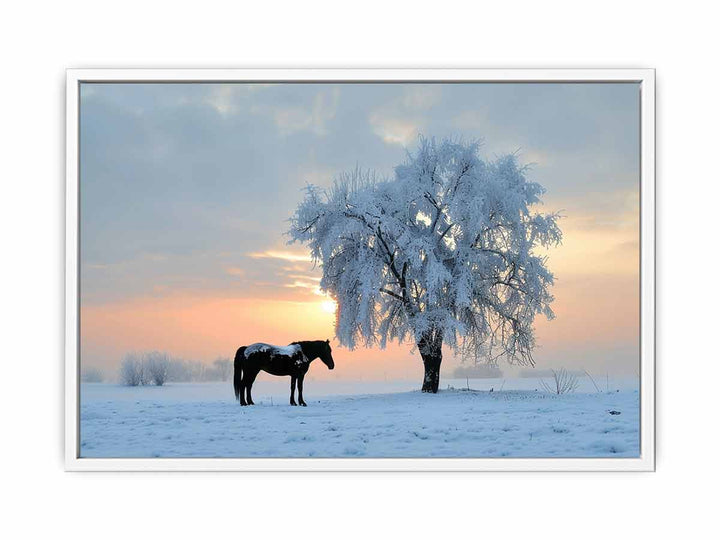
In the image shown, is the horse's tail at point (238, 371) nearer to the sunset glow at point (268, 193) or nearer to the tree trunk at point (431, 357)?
the sunset glow at point (268, 193)

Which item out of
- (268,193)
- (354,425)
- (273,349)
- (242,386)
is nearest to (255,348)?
(273,349)

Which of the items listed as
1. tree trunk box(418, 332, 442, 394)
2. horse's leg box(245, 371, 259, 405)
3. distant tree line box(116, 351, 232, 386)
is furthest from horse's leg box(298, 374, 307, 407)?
tree trunk box(418, 332, 442, 394)

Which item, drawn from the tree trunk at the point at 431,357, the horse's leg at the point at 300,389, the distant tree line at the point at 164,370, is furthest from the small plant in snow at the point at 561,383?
the distant tree line at the point at 164,370

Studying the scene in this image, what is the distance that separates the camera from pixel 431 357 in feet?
31.3

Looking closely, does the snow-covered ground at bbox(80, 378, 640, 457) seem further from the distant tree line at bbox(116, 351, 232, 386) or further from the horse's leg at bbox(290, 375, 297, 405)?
the horse's leg at bbox(290, 375, 297, 405)

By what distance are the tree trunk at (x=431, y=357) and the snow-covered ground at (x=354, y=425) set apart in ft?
3.86

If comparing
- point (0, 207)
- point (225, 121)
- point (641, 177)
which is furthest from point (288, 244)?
point (641, 177)

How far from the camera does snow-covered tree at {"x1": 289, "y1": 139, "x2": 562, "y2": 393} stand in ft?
30.3

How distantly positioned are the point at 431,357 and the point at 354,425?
8.69 ft

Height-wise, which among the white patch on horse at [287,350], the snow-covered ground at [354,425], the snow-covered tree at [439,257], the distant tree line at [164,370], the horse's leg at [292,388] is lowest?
the snow-covered ground at [354,425]

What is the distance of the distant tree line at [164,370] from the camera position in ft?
23.5

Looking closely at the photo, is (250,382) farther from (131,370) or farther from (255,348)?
(131,370)

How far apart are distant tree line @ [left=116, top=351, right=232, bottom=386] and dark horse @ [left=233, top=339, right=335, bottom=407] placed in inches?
9.0
